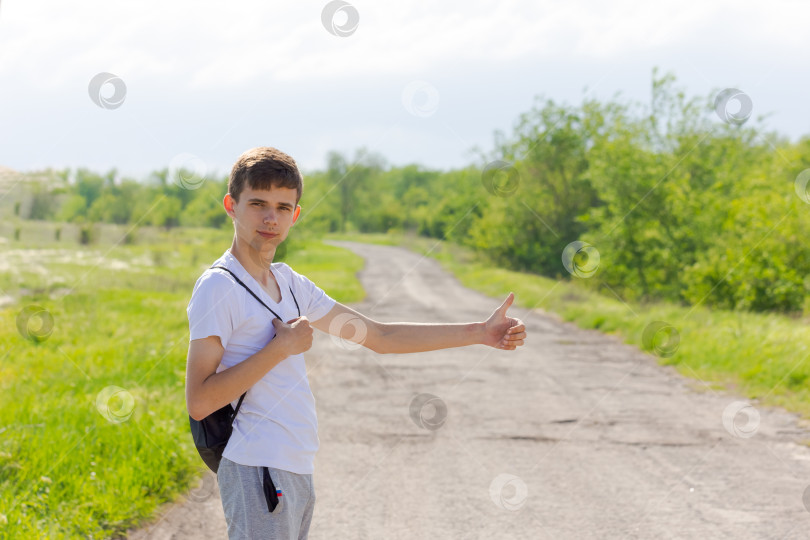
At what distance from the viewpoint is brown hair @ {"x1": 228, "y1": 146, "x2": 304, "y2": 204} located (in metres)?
2.06

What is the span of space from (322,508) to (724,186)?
16686mm

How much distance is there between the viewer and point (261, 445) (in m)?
2.03

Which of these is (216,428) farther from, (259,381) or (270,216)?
(270,216)

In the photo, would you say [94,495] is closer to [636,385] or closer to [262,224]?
[262,224]

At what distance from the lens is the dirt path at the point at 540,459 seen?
4266 mm
